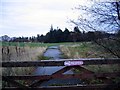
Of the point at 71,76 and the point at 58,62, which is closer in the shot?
the point at 58,62

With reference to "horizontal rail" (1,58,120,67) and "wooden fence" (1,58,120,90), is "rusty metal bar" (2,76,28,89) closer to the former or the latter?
"wooden fence" (1,58,120,90)

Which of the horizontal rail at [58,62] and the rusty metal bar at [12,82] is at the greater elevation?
the horizontal rail at [58,62]

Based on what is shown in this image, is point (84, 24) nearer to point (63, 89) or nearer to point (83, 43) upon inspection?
point (83, 43)

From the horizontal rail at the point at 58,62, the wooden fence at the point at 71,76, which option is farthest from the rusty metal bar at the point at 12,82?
the horizontal rail at the point at 58,62

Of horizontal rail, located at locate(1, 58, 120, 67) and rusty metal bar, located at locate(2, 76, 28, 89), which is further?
rusty metal bar, located at locate(2, 76, 28, 89)

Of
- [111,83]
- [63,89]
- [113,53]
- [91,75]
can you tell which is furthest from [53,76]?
[113,53]

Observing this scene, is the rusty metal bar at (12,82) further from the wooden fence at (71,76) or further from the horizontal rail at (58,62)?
the horizontal rail at (58,62)

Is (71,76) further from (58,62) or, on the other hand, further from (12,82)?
(12,82)

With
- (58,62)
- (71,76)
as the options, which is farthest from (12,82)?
(71,76)

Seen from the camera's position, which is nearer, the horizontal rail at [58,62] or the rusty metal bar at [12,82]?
the horizontal rail at [58,62]

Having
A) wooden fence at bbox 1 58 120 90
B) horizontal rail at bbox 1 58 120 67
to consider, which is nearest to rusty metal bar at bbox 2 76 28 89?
wooden fence at bbox 1 58 120 90

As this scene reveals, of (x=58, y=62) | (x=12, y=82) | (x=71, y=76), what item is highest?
(x=58, y=62)

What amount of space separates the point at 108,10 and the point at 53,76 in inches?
101

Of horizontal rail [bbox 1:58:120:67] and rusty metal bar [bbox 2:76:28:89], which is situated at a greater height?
horizontal rail [bbox 1:58:120:67]
